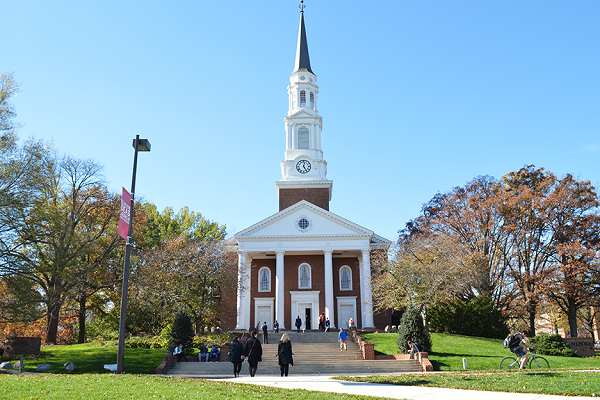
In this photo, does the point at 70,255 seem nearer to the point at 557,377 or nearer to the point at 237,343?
the point at 237,343

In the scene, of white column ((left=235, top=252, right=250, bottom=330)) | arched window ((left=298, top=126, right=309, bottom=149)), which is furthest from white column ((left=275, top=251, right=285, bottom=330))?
arched window ((left=298, top=126, right=309, bottom=149))

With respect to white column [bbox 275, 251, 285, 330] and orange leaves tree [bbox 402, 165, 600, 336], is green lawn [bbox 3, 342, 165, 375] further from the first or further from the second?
orange leaves tree [bbox 402, 165, 600, 336]

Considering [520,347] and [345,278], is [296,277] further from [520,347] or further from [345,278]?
[520,347]

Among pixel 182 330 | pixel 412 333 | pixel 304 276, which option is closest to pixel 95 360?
pixel 182 330

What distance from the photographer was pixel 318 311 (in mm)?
42156

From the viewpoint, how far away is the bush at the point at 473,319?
3497 cm

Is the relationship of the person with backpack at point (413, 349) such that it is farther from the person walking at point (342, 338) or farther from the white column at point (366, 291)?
the white column at point (366, 291)

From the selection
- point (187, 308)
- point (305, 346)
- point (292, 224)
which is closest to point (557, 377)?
point (305, 346)

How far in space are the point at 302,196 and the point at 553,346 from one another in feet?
90.3

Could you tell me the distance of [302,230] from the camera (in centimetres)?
4228

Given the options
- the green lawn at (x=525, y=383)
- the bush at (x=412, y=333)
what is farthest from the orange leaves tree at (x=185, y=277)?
the green lawn at (x=525, y=383)

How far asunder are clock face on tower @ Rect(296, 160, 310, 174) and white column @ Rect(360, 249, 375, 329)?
12.4m

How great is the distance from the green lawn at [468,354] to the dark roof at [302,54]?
3174cm

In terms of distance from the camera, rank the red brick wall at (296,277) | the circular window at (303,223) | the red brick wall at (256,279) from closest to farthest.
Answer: the red brick wall at (296,277) → the circular window at (303,223) → the red brick wall at (256,279)
